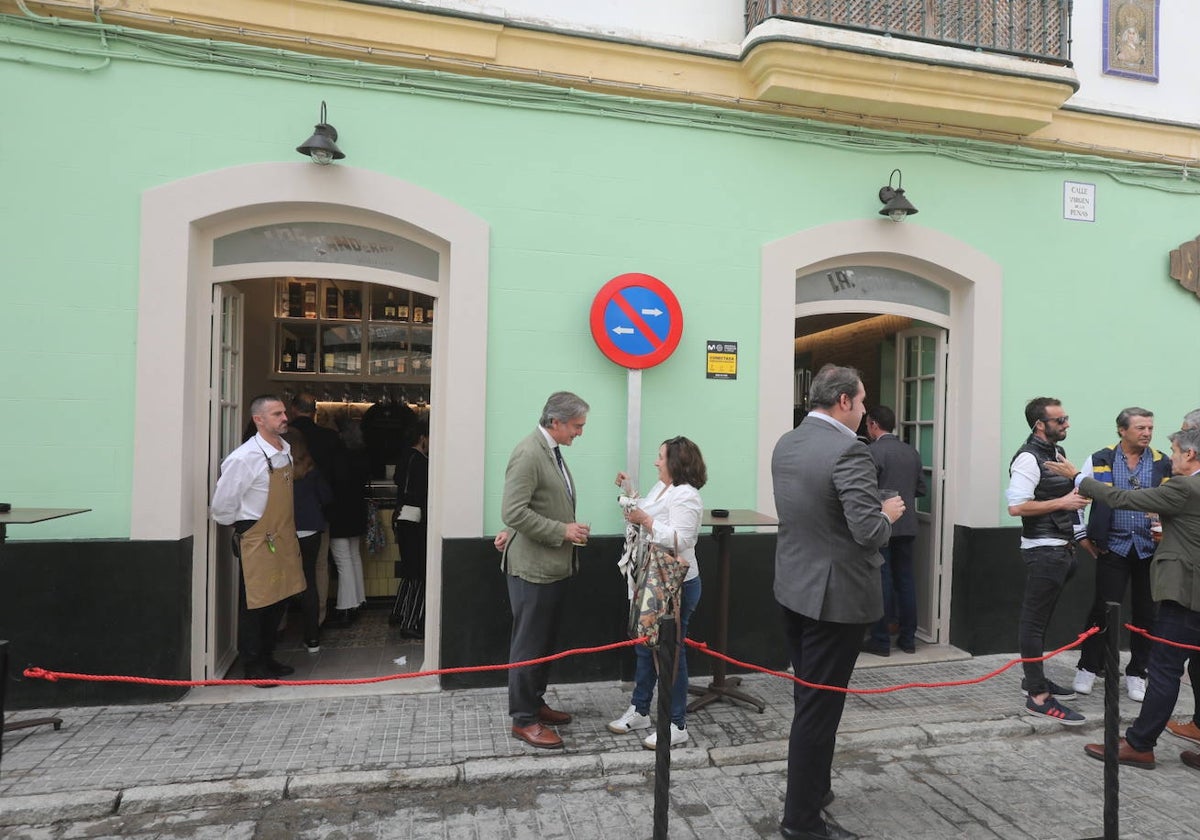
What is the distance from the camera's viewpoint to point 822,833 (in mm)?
3287

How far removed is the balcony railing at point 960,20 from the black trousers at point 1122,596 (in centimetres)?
368

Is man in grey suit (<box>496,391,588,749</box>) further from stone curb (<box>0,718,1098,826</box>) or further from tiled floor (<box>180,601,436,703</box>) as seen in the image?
tiled floor (<box>180,601,436,703</box>)

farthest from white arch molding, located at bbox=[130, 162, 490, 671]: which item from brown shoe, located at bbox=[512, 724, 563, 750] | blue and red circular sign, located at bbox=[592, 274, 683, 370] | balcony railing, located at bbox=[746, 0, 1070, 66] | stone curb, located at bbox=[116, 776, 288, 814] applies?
balcony railing, located at bbox=[746, 0, 1070, 66]

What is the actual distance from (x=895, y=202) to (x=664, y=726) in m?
4.17

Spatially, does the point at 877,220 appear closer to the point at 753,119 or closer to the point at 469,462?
the point at 753,119

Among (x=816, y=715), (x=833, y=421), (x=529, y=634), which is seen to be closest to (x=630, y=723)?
(x=529, y=634)

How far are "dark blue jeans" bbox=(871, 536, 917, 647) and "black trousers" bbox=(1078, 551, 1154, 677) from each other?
1137mm

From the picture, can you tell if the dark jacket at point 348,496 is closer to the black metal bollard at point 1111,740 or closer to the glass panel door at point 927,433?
the glass panel door at point 927,433

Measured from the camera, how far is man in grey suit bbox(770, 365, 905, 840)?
311 centimetres

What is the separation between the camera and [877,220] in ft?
18.4

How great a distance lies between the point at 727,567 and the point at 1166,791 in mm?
2475

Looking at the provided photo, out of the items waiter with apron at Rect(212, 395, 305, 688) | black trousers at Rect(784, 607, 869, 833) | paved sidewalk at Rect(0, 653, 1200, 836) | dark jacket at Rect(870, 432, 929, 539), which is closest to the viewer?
black trousers at Rect(784, 607, 869, 833)

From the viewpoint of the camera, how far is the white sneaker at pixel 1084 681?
5141 mm

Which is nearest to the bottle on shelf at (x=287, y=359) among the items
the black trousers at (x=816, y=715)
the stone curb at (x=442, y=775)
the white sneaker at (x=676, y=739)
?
the stone curb at (x=442, y=775)
